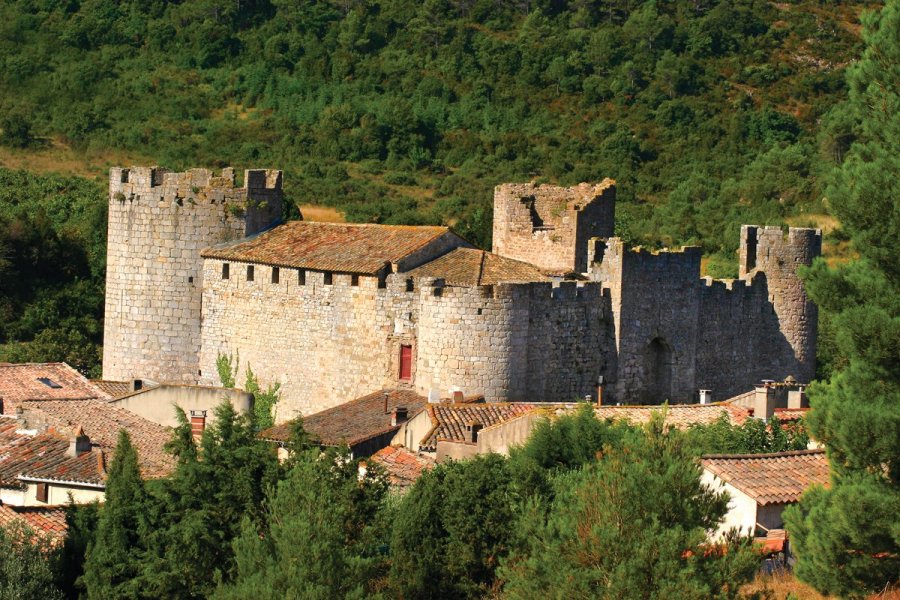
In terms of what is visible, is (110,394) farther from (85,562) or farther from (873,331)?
(873,331)

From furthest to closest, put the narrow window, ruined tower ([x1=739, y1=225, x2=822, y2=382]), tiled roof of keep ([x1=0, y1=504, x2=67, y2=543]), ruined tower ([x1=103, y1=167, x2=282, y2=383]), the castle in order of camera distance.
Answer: ruined tower ([x1=739, y1=225, x2=822, y2=382])
ruined tower ([x1=103, y1=167, x2=282, y2=383])
the narrow window
the castle
tiled roof of keep ([x1=0, y1=504, x2=67, y2=543])

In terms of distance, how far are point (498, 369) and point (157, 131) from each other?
3636cm

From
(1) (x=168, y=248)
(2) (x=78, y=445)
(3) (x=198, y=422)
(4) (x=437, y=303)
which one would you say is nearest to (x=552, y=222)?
(4) (x=437, y=303)

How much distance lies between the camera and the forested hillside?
208 feet

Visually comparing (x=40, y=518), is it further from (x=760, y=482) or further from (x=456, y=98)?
(x=456, y=98)

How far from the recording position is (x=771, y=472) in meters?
25.2

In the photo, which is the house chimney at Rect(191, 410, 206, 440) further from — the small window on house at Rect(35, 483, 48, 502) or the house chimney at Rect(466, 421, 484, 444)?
the house chimney at Rect(466, 421, 484, 444)

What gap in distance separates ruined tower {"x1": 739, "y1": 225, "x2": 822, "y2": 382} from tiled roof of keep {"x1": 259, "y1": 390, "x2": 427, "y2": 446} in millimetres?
8290

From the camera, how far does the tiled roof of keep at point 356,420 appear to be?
31.2m

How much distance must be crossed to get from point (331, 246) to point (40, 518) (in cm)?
1055

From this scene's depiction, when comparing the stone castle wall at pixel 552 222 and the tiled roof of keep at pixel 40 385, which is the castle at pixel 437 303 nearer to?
the stone castle wall at pixel 552 222

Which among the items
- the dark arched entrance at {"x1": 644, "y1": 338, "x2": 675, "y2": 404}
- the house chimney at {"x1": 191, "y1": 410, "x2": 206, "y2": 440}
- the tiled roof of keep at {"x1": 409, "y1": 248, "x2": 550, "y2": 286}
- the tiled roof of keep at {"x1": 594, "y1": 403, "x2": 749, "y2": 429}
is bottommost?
the house chimney at {"x1": 191, "y1": 410, "x2": 206, "y2": 440}

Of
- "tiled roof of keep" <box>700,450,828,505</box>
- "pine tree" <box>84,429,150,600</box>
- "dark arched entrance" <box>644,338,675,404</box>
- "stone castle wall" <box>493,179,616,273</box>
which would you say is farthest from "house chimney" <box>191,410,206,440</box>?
"tiled roof of keep" <box>700,450,828,505</box>

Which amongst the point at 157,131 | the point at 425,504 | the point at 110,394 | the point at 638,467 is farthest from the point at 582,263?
the point at 157,131
